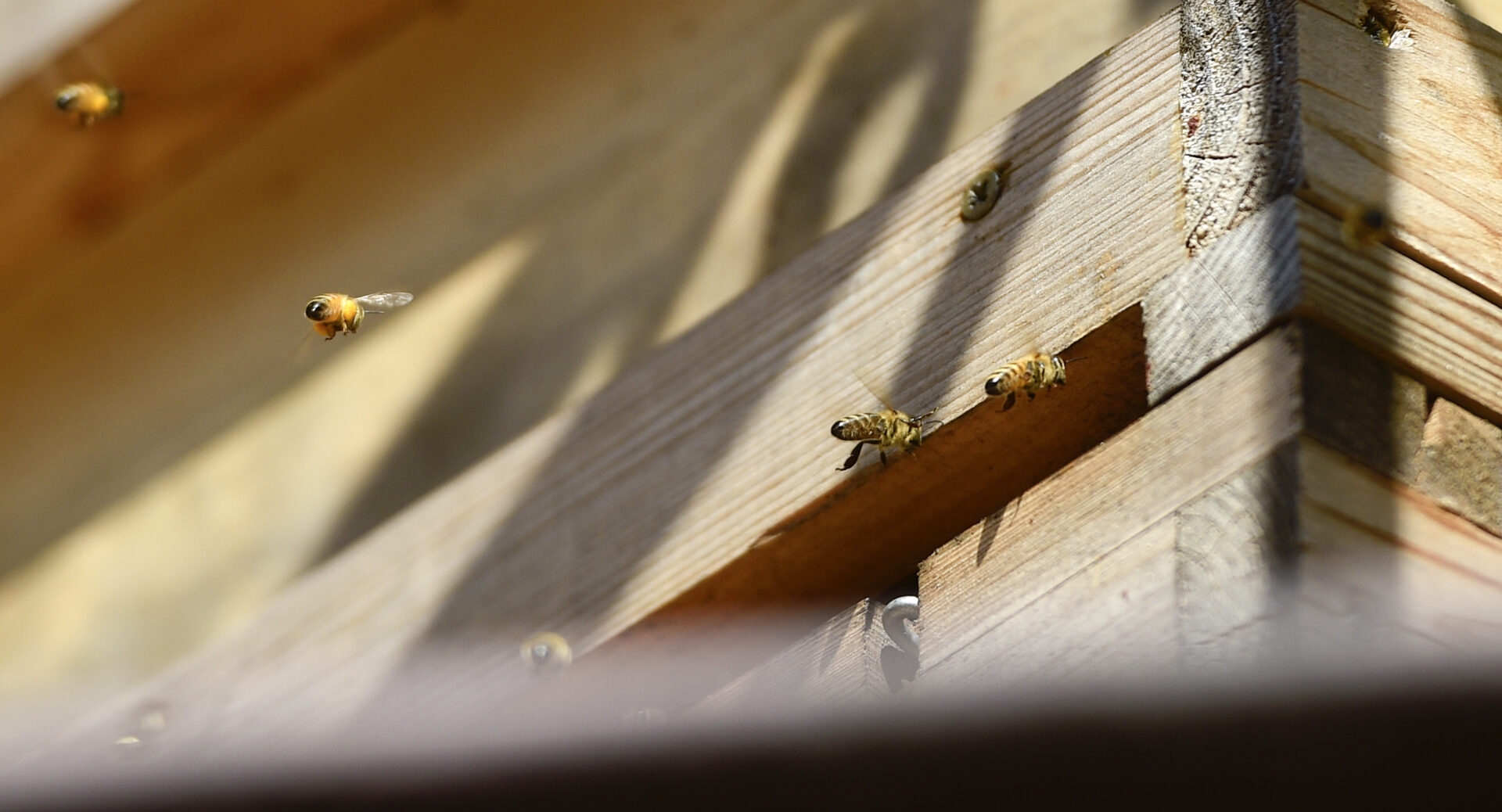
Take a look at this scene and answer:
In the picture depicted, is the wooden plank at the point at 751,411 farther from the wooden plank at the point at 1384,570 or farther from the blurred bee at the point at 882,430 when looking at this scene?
the wooden plank at the point at 1384,570

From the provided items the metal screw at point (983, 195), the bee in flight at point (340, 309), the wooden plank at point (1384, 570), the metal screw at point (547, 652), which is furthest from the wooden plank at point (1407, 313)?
the bee in flight at point (340, 309)

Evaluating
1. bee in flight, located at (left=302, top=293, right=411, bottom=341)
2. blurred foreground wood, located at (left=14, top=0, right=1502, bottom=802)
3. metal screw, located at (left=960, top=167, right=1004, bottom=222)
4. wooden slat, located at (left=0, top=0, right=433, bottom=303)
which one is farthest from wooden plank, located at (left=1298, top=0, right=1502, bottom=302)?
wooden slat, located at (left=0, top=0, right=433, bottom=303)

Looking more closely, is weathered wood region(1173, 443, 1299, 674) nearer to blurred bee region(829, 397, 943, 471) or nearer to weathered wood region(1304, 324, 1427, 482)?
weathered wood region(1304, 324, 1427, 482)

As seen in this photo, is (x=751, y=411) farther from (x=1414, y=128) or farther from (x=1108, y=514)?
(x=1414, y=128)

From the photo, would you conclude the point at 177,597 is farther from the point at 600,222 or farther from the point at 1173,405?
the point at 1173,405

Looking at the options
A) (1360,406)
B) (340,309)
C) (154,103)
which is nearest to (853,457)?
(1360,406)
